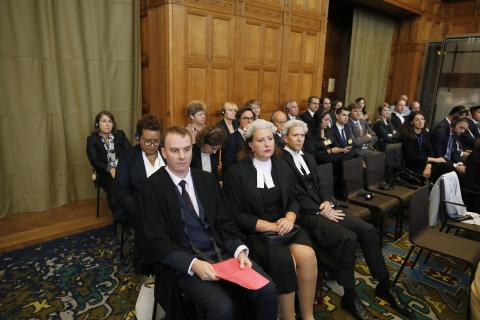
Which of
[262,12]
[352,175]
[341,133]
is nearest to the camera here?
[352,175]

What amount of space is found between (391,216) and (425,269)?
4.51 ft

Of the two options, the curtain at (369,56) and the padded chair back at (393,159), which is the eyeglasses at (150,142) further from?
the curtain at (369,56)

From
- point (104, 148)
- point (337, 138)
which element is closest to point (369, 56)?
point (337, 138)

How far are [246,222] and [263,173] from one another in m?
0.42

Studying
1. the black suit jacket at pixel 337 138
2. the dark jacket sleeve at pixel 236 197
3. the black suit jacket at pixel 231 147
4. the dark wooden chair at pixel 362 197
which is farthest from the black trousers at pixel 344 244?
the black suit jacket at pixel 337 138

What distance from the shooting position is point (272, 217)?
8.86ft

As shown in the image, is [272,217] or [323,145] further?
[323,145]

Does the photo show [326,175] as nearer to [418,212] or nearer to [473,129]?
[418,212]

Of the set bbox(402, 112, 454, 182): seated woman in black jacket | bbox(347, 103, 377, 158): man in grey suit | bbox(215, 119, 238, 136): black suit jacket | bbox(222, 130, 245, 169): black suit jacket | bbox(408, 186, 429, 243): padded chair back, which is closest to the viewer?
bbox(408, 186, 429, 243): padded chair back

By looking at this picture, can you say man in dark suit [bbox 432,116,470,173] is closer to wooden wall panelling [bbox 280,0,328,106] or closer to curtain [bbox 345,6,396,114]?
wooden wall panelling [bbox 280,0,328,106]

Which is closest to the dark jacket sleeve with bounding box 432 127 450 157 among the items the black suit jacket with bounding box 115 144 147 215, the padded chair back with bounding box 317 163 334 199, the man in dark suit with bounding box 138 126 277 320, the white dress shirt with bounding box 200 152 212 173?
the padded chair back with bounding box 317 163 334 199

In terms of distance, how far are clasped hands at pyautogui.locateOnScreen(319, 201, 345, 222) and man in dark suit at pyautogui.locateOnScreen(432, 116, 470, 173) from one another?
3.00 m

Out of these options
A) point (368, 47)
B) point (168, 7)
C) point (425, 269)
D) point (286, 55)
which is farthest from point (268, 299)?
point (368, 47)

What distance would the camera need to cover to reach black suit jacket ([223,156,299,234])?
2.57 meters
